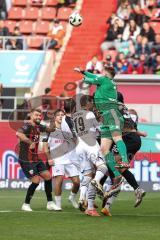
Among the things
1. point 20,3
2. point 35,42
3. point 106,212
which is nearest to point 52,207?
point 106,212

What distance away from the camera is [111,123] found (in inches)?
631

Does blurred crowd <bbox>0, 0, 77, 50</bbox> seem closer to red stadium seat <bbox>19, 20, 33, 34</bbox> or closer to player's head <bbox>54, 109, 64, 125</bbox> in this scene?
red stadium seat <bbox>19, 20, 33, 34</bbox>

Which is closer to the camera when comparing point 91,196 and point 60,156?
point 91,196

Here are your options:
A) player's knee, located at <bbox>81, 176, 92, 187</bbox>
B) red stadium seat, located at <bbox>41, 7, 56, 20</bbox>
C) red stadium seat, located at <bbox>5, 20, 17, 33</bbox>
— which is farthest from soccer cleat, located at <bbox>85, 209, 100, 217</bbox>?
red stadium seat, located at <bbox>41, 7, 56, 20</bbox>

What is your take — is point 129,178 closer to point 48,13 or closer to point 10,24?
point 48,13

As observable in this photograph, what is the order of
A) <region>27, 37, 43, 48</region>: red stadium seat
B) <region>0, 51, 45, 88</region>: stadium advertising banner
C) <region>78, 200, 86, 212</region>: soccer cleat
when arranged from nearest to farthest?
→ <region>78, 200, 86, 212</region>: soccer cleat → <region>0, 51, 45, 88</region>: stadium advertising banner → <region>27, 37, 43, 48</region>: red stadium seat

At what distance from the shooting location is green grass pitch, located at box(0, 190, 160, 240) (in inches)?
509

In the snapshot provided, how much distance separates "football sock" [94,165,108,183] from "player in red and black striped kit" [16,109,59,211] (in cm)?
139

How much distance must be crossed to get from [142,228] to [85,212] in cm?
251

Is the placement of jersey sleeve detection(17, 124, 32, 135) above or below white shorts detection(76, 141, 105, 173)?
above

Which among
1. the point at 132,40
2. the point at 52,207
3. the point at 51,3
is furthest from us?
the point at 51,3

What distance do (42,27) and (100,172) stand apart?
60.8 feet

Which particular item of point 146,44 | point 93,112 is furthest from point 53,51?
point 93,112

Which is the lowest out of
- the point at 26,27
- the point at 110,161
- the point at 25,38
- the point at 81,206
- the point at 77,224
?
the point at 81,206
